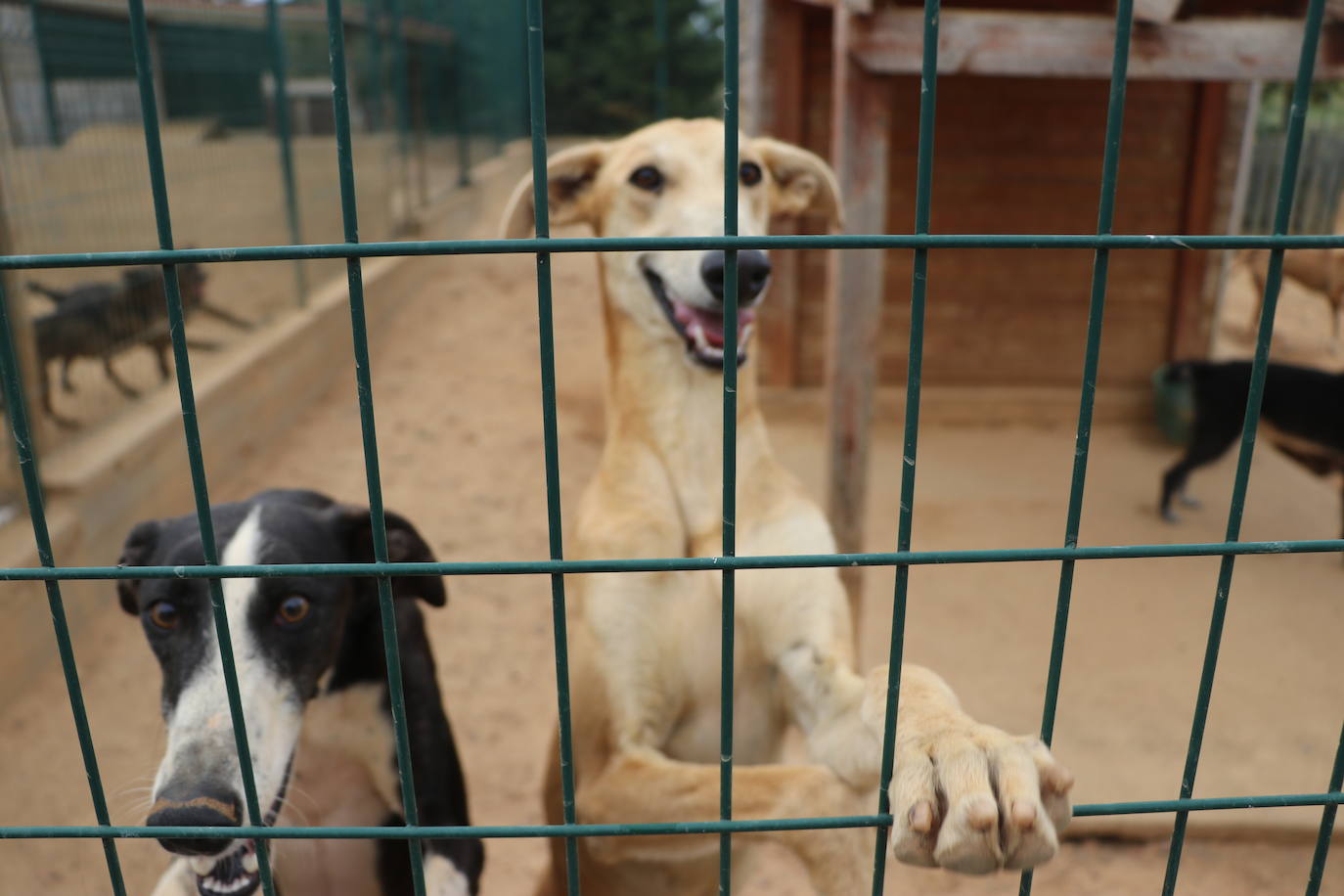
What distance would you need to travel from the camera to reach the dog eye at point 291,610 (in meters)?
1.88

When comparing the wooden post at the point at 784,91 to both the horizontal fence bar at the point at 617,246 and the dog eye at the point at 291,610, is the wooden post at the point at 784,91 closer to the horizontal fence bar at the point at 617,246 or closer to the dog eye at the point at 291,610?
the dog eye at the point at 291,610

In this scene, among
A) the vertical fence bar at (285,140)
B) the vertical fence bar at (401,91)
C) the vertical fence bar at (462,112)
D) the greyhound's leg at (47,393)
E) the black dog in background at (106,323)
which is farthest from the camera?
the vertical fence bar at (462,112)

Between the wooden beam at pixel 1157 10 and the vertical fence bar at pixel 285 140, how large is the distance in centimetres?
558

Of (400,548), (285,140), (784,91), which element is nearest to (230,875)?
(400,548)

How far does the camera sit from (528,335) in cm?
841

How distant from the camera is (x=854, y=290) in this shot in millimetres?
3652

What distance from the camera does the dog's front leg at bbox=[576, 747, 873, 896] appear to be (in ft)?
6.23

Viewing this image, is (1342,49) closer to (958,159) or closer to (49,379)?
(958,159)

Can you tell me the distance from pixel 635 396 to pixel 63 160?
3723mm

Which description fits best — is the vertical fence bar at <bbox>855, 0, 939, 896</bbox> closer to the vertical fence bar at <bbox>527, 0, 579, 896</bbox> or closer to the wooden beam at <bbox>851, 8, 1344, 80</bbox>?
the vertical fence bar at <bbox>527, 0, 579, 896</bbox>

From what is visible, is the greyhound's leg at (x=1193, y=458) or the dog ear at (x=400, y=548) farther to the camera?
the greyhound's leg at (x=1193, y=458)

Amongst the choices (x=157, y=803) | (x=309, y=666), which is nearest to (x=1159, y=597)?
(x=309, y=666)

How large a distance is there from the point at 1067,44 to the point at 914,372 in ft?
8.91

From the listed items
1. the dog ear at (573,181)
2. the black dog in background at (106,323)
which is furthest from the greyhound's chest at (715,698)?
the black dog in background at (106,323)
